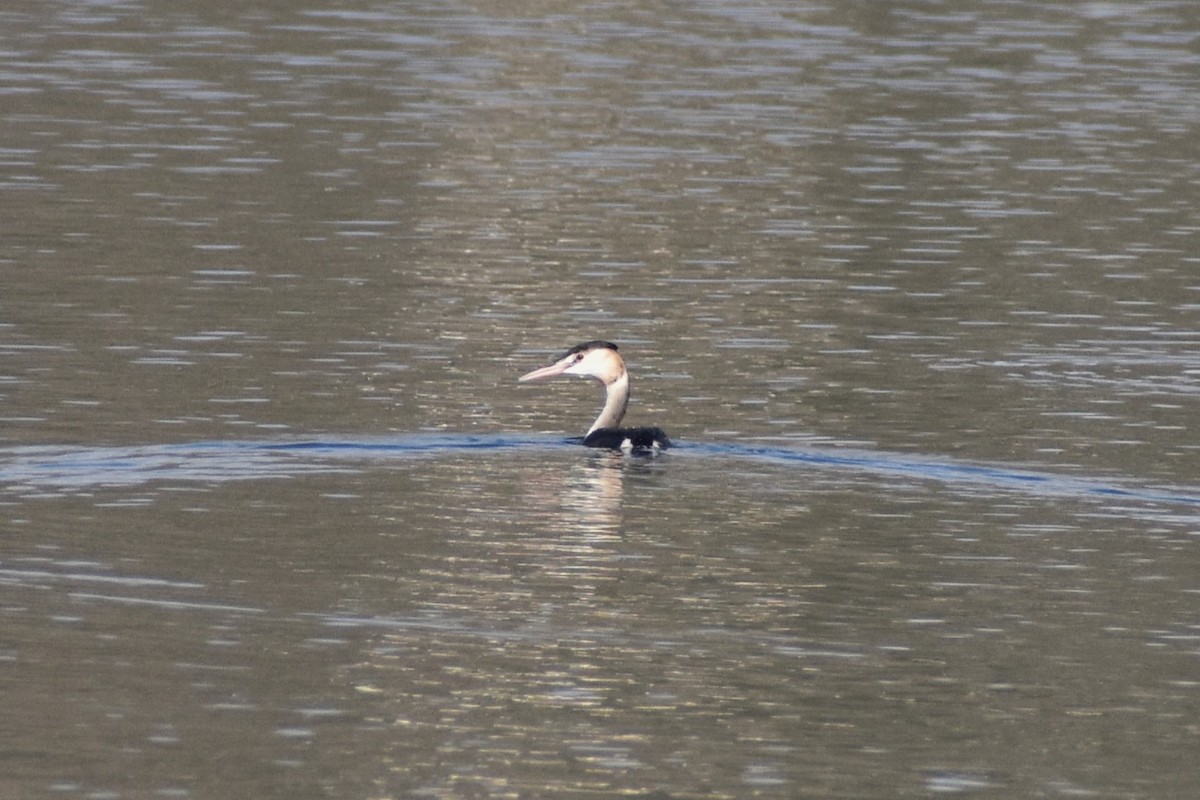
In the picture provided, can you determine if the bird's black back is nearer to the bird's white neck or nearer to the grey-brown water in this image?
the grey-brown water

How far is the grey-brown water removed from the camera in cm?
1134

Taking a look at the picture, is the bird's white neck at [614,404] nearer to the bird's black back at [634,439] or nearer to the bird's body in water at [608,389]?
the bird's body in water at [608,389]

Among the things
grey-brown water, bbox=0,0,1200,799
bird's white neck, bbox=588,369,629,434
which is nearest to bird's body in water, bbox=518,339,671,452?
bird's white neck, bbox=588,369,629,434

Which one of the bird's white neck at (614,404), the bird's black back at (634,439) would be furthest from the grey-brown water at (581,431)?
the bird's white neck at (614,404)

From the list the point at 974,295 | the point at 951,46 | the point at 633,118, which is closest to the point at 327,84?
the point at 633,118

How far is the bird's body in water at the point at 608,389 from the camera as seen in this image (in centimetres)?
1720

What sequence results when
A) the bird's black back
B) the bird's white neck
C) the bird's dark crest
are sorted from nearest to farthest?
the bird's black back, the bird's white neck, the bird's dark crest

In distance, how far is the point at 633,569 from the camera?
14.0m

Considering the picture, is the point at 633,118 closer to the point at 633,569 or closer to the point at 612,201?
the point at 612,201

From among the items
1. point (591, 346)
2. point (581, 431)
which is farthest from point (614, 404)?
point (581, 431)

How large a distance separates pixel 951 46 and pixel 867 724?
34.9 m

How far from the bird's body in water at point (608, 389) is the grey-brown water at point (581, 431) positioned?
35 centimetres

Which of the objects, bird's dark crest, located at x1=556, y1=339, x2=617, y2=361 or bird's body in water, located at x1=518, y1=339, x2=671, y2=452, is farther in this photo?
bird's dark crest, located at x1=556, y1=339, x2=617, y2=361

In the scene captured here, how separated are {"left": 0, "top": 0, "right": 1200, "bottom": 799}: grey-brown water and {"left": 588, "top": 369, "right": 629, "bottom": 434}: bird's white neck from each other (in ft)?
2.06
